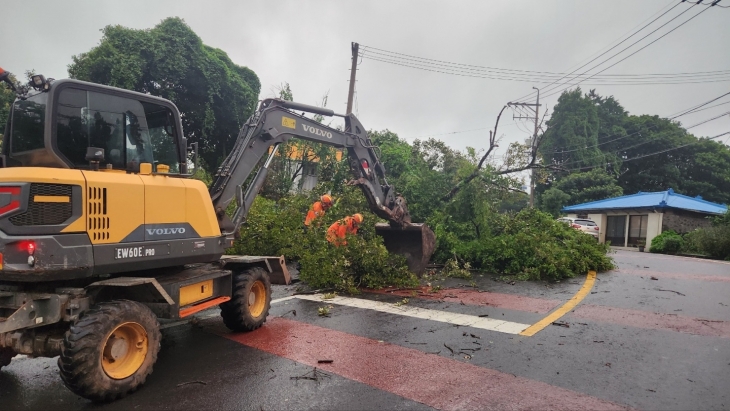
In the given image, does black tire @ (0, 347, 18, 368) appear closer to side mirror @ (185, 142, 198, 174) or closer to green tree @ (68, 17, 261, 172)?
side mirror @ (185, 142, 198, 174)

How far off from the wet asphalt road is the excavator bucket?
98.5 inches

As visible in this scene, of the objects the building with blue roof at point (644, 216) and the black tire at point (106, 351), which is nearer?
the black tire at point (106, 351)

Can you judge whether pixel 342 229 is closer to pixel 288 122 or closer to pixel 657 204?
pixel 288 122

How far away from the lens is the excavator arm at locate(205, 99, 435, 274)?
20.2ft

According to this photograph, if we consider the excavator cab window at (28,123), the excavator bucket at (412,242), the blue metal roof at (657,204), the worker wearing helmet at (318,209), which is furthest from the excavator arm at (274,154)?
the blue metal roof at (657,204)

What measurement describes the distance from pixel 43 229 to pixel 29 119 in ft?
4.67

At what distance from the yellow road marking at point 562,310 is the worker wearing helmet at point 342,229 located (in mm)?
4356

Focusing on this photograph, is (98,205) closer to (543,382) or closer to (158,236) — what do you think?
(158,236)

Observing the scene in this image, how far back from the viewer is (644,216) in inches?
1066

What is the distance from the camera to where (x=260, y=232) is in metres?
10.2

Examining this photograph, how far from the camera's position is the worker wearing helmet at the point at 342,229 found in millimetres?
9453

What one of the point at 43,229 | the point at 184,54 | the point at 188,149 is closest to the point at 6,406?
the point at 43,229

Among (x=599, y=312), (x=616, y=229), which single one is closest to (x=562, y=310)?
(x=599, y=312)

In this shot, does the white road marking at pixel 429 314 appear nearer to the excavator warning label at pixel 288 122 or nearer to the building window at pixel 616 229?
the excavator warning label at pixel 288 122
